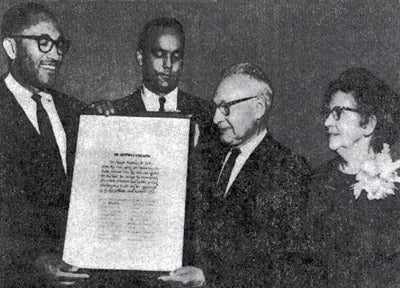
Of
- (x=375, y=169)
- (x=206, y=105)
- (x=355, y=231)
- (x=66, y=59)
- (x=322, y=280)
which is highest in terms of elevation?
(x=66, y=59)

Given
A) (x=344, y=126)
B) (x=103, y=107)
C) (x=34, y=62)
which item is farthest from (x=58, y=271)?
(x=344, y=126)

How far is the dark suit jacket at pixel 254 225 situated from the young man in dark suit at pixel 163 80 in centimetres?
30

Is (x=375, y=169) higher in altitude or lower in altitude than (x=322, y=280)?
higher

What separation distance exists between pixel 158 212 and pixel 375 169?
3.47 ft

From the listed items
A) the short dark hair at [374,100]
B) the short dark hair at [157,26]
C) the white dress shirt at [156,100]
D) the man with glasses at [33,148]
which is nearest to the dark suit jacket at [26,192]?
the man with glasses at [33,148]

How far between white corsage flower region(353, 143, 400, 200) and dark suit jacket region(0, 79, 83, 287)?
4.55 ft

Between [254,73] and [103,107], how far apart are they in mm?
764

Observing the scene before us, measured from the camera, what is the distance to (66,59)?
9.80 ft

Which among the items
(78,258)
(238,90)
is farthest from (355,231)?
(78,258)

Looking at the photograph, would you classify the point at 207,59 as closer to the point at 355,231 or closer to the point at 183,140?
the point at 183,140

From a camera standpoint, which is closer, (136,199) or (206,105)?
(136,199)

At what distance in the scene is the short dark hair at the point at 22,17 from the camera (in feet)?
9.66

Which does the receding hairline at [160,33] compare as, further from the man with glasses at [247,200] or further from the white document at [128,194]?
the white document at [128,194]

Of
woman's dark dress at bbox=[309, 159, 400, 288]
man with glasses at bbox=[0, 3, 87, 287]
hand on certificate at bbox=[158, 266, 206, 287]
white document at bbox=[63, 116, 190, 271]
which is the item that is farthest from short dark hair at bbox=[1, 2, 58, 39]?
woman's dark dress at bbox=[309, 159, 400, 288]
